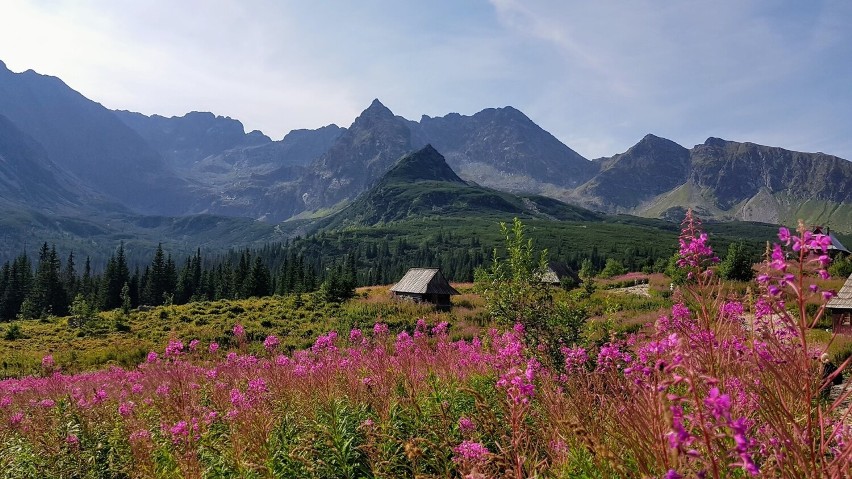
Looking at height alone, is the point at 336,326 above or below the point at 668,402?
below

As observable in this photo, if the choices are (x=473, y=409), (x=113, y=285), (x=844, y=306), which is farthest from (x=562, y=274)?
(x=113, y=285)

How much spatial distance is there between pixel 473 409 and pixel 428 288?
1468 inches

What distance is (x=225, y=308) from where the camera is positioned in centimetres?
4744

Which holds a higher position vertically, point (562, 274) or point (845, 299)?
point (845, 299)

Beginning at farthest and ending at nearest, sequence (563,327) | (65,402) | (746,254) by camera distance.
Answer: (746,254) < (563,327) < (65,402)

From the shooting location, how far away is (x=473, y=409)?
668cm

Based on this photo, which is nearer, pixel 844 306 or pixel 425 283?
pixel 844 306

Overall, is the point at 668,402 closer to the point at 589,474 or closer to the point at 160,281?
the point at 589,474

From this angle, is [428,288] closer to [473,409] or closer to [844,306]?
[844,306]

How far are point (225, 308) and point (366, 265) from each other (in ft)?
443

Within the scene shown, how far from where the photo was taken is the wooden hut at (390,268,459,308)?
44281 mm

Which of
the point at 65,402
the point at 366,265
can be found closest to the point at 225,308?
the point at 65,402

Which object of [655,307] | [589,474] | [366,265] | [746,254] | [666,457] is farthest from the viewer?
[366,265]

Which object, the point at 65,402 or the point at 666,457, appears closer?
the point at 666,457
